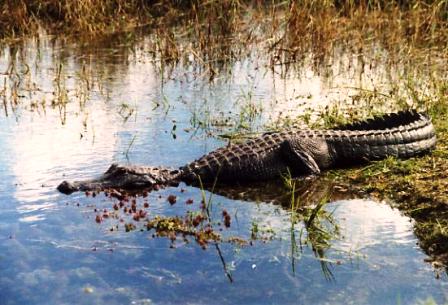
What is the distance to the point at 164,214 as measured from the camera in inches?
227

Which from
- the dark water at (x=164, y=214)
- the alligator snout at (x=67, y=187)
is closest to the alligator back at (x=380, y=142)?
the dark water at (x=164, y=214)

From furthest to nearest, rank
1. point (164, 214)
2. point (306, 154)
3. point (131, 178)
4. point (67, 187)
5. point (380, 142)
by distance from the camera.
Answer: point (380, 142)
point (306, 154)
point (131, 178)
point (67, 187)
point (164, 214)

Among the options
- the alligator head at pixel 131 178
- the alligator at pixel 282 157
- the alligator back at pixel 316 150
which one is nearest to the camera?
the alligator head at pixel 131 178

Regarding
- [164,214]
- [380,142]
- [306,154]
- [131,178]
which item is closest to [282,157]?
[306,154]

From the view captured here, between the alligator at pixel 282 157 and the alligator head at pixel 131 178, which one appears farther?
the alligator at pixel 282 157

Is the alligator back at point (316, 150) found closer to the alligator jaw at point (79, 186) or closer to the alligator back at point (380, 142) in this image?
the alligator back at point (380, 142)

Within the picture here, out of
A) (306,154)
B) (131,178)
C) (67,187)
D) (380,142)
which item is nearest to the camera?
(67,187)

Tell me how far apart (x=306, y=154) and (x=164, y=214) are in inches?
63.2

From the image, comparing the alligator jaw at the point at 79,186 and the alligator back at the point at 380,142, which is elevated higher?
the alligator back at the point at 380,142

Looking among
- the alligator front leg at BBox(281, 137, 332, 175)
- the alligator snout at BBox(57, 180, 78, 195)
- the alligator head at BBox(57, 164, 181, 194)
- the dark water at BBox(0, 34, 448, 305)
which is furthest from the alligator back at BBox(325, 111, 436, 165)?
the alligator snout at BBox(57, 180, 78, 195)

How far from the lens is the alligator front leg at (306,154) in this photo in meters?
6.73

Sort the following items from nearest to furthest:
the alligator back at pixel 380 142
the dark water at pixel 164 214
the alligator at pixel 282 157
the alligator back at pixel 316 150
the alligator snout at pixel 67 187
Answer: the dark water at pixel 164 214
the alligator snout at pixel 67 187
the alligator at pixel 282 157
the alligator back at pixel 316 150
the alligator back at pixel 380 142

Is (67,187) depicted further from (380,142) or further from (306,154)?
(380,142)

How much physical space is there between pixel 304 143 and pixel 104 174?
178 cm
